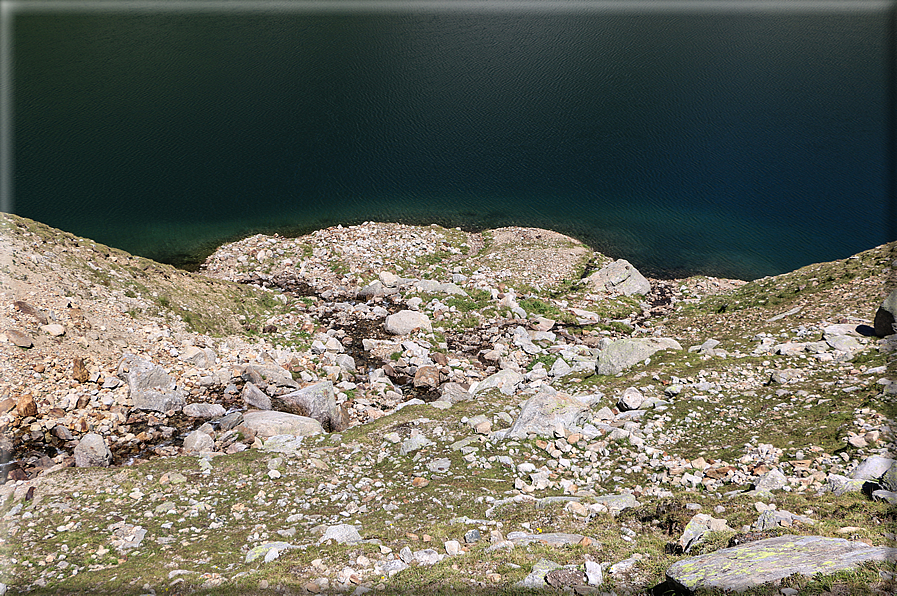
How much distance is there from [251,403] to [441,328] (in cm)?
1052

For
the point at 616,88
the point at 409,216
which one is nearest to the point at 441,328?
the point at 409,216

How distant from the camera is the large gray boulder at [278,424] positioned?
15.9m

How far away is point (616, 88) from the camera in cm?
6512

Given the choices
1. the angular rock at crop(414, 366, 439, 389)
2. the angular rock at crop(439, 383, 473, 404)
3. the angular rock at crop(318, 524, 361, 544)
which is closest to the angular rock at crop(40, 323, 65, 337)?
the angular rock at crop(318, 524, 361, 544)

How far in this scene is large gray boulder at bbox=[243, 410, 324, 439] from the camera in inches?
626

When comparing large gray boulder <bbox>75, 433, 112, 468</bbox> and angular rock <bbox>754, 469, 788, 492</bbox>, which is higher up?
angular rock <bbox>754, 469, 788, 492</bbox>

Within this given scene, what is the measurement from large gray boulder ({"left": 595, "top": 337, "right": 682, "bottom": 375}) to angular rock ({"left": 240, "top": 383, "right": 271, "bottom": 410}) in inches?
488

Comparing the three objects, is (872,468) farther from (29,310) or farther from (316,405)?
(29,310)

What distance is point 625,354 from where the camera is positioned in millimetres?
20188

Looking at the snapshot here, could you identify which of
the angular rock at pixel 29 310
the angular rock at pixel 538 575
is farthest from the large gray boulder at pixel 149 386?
the angular rock at pixel 538 575

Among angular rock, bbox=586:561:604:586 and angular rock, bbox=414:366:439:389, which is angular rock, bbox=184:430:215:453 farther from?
angular rock, bbox=586:561:604:586

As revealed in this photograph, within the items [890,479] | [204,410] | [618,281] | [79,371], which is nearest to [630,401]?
[890,479]

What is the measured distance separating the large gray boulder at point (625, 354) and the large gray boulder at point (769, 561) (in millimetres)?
12003

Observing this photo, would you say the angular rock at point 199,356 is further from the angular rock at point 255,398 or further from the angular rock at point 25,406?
the angular rock at point 25,406
